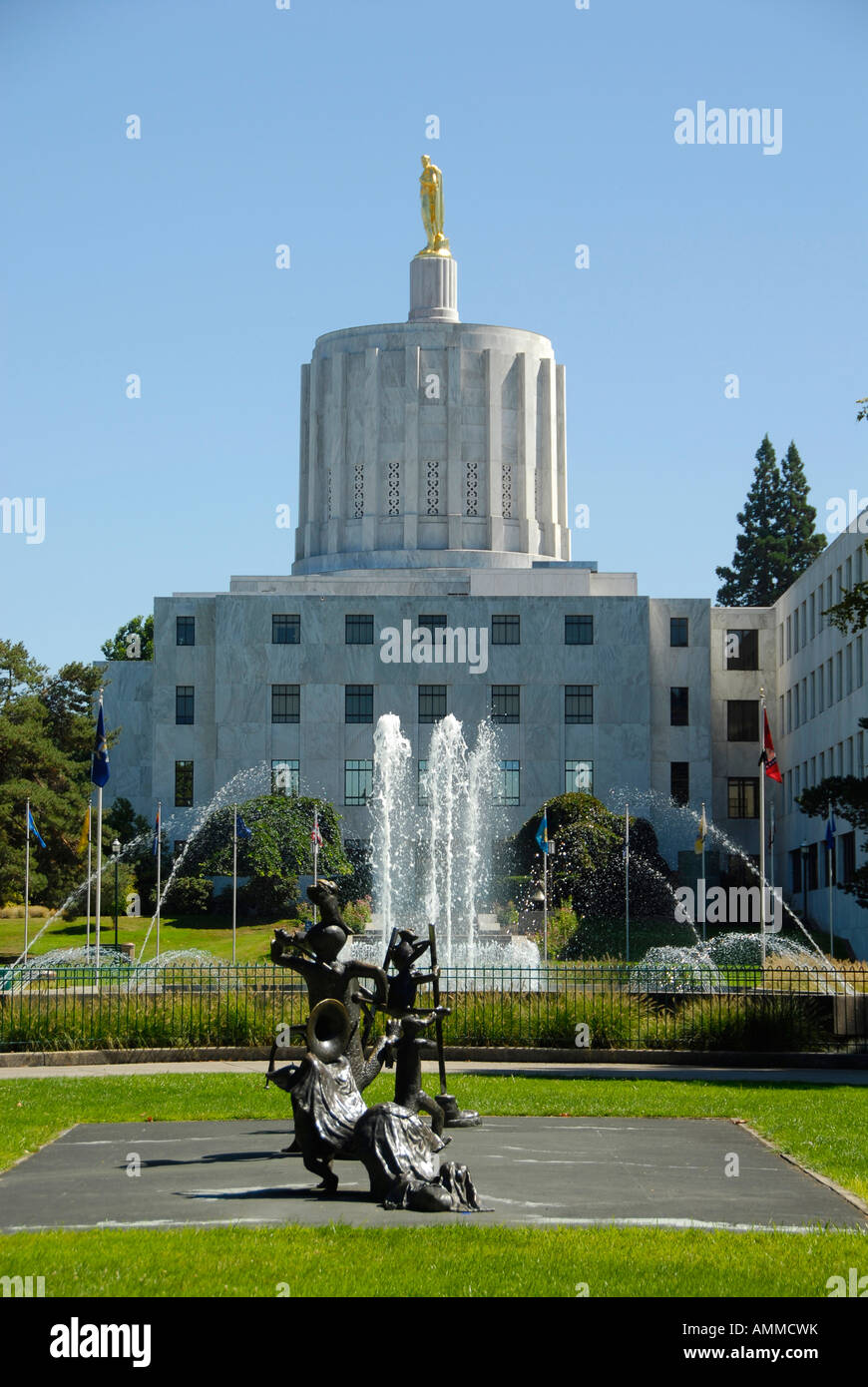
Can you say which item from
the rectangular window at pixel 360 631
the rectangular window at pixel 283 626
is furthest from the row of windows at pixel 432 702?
the rectangular window at pixel 283 626

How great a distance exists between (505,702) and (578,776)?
14.7 ft

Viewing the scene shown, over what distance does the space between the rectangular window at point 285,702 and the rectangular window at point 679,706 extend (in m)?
16.4

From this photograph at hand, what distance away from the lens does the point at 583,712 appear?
260 ft

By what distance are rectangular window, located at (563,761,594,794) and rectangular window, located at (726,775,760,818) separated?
7759 millimetres

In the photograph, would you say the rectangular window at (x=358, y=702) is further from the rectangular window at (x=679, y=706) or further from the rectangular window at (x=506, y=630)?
the rectangular window at (x=679, y=706)

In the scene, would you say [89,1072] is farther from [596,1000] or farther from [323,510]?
[323,510]

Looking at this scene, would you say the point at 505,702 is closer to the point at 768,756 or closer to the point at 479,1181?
the point at 768,756

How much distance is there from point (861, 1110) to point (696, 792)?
59412 millimetres

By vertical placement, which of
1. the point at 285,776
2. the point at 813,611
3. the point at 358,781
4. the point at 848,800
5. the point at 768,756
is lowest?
the point at 848,800

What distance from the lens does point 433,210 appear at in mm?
94188

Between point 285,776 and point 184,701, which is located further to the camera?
point 184,701

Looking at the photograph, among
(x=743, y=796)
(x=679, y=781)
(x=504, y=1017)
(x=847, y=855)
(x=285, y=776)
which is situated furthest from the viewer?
(x=743, y=796)

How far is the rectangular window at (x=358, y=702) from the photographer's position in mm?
79188

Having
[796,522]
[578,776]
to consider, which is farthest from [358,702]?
[796,522]
